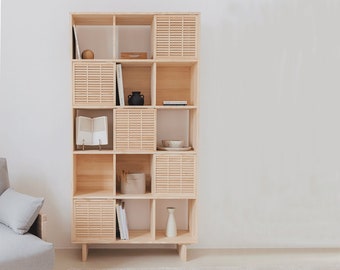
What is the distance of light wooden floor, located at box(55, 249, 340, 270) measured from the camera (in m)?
3.41

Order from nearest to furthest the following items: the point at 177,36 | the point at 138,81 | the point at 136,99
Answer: the point at 177,36 → the point at 136,99 → the point at 138,81

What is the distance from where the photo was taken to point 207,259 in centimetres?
356

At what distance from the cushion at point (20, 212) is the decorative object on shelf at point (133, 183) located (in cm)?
67

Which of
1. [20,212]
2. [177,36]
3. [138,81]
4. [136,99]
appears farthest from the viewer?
[138,81]

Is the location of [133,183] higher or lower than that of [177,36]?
lower

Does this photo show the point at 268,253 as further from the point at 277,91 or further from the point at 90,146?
the point at 90,146

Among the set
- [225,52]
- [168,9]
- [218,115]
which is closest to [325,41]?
[225,52]

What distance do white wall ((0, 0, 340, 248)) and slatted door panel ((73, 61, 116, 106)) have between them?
14.4 inches

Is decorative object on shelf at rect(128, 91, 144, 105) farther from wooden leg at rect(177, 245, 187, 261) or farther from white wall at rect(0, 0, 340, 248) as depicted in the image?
wooden leg at rect(177, 245, 187, 261)

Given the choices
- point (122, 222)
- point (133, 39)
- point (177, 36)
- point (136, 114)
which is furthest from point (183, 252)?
point (133, 39)

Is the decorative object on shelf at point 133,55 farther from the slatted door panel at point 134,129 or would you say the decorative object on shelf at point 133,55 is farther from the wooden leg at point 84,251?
the wooden leg at point 84,251

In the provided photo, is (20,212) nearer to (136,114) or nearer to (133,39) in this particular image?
(136,114)

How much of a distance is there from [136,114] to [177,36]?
0.62 metres

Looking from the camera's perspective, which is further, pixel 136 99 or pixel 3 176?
pixel 136 99
